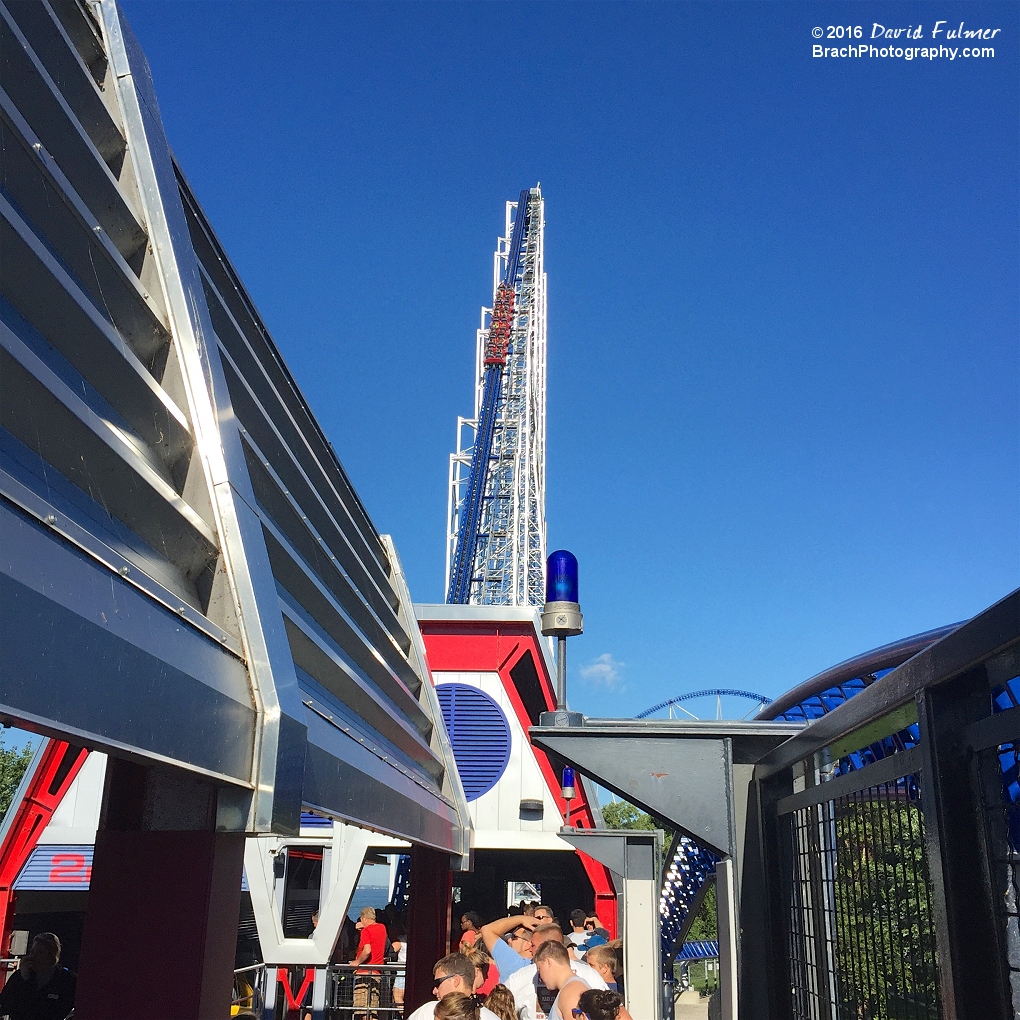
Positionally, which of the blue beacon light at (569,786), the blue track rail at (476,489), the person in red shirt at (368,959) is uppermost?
the blue track rail at (476,489)

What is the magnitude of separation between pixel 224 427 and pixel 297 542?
1.20 meters

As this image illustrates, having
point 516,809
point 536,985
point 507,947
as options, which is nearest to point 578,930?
point 516,809

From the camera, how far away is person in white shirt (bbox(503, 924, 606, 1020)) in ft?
18.6

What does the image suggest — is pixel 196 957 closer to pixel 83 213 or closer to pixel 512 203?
pixel 83 213

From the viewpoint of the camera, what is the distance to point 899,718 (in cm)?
236

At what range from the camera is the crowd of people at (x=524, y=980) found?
4184 mm

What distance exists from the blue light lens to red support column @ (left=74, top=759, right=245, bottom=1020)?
9.22 ft

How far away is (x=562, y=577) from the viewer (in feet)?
15.9

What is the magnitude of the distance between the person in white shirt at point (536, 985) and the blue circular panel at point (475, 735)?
7.99 metres

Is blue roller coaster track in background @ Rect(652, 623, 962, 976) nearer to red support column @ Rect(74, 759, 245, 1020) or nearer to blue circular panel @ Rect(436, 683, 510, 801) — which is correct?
blue circular panel @ Rect(436, 683, 510, 801)

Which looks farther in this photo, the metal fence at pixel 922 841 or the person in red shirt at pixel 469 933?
the person in red shirt at pixel 469 933

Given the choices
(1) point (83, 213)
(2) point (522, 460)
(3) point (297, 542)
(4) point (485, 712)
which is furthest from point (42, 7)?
(2) point (522, 460)

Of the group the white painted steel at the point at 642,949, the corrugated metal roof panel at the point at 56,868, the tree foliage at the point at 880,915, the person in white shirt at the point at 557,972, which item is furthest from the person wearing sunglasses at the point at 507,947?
the corrugated metal roof panel at the point at 56,868

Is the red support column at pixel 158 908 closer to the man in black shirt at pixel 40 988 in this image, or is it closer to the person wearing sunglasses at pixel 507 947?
the man in black shirt at pixel 40 988
